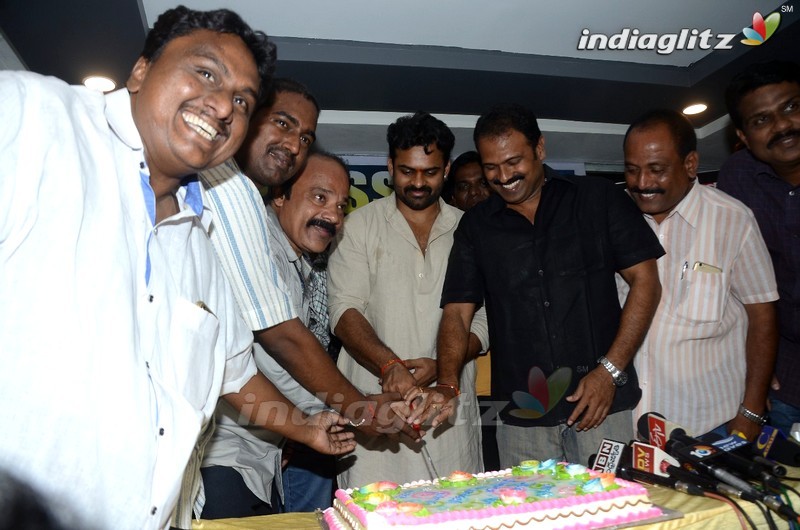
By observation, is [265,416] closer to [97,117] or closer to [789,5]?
[97,117]

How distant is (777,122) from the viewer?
3.11m

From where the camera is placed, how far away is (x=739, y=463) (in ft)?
6.04

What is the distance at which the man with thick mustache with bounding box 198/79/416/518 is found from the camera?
2.28 metres

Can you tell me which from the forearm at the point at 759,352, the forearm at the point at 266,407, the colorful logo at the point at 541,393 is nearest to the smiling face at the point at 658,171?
the forearm at the point at 759,352

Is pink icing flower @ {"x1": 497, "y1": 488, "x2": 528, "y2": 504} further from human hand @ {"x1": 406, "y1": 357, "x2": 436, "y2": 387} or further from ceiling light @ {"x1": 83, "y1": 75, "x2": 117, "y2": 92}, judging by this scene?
ceiling light @ {"x1": 83, "y1": 75, "x2": 117, "y2": 92}

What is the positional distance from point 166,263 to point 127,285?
0.76ft

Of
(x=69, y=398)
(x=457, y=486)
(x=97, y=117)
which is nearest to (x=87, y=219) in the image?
(x=97, y=117)

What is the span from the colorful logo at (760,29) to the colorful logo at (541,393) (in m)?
3.79

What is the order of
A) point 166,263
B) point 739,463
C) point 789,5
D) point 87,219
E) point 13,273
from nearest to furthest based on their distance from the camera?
point 13,273 < point 87,219 < point 166,263 < point 739,463 < point 789,5

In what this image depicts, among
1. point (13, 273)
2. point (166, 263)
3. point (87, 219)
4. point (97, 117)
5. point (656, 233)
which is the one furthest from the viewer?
point (656, 233)

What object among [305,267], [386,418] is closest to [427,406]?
[386,418]

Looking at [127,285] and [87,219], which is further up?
[87,219]

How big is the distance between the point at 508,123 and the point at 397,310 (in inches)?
43.8

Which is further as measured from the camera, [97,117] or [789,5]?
[789,5]
